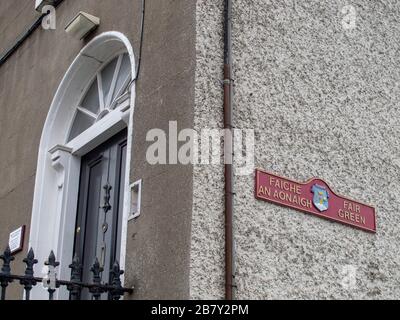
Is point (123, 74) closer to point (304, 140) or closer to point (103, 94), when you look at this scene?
point (103, 94)

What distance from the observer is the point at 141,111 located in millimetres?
6258

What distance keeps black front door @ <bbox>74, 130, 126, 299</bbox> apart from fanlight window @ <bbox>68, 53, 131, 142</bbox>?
37 cm

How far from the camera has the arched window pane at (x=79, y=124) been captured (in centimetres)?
780

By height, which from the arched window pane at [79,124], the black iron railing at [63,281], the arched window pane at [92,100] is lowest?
the black iron railing at [63,281]

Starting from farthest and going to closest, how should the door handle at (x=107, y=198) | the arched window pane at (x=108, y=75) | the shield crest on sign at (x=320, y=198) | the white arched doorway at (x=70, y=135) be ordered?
1. the arched window pane at (x=108, y=75)
2. the white arched doorway at (x=70, y=135)
3. the door handle at (x=107, y=198)
4. the shield crest on sign at (x=320, y=198)

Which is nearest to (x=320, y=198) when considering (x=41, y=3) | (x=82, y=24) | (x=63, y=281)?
(x=63, y=281)

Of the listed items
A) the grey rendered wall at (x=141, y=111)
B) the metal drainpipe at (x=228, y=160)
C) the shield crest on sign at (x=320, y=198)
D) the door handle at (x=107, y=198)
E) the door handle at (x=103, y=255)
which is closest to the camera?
the metal drainpipe at (x=228, y=160)

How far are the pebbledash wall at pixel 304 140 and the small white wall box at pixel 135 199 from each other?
660 millimetres

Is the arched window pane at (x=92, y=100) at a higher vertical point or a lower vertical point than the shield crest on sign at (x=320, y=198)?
higher

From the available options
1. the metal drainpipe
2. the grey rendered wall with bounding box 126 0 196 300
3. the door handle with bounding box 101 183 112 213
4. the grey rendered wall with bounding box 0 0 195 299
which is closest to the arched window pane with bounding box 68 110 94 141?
the grey rendered wall with bounding box 0 0 195 299

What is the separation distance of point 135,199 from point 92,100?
84.6 inches

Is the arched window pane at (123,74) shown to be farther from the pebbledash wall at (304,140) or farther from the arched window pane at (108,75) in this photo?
the pebbledash wall at (304,140)

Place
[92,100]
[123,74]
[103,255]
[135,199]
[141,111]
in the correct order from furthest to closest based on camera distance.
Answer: [92,100] → [123,74] → [103,255] → [141,111] → [135,199]

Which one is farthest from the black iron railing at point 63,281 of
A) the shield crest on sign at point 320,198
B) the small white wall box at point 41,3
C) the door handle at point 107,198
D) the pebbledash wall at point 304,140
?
the small white wall box at point 41,3
